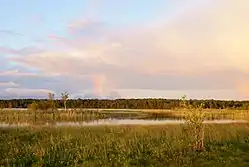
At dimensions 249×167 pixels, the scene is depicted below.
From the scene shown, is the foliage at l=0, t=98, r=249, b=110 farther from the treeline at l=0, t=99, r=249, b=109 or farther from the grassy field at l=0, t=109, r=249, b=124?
the grassy field at l=0, t=109, r=249, b=124

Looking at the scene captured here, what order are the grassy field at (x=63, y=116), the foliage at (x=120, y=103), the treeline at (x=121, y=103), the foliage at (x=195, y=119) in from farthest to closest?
the foliage at (x=120, y=103) → the treeline at (x=121, y=103) → the grassy field at (x=63, y=116) → the foliage at (x=195, y=119)

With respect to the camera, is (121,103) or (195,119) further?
(121,103)

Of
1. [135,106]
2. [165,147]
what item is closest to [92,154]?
[165,147]

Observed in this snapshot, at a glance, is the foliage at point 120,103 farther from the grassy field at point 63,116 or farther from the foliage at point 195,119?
the foliage at point 195,119

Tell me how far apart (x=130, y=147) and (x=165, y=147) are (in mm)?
1754

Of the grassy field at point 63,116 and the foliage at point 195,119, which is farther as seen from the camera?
the grassy field at point 63,116

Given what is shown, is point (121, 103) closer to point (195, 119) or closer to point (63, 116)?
point (63, 116)

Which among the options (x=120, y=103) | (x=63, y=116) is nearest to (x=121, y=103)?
(x=120, y=103)

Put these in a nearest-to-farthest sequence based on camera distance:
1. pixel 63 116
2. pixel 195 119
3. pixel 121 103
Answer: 1. pixel 195 119
2. pixel 63 116
3. pixel 121 103

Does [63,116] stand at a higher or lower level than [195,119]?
lower

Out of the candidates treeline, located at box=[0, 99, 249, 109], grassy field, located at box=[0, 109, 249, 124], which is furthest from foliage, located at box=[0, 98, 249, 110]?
grassy field, located at box=[0, 109, 249, 124]

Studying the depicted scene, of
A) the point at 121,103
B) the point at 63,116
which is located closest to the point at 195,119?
the point at 63,116

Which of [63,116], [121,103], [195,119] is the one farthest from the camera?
[121,103]

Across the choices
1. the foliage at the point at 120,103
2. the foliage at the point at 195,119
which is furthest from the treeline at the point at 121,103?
the foliage at the point at 195,119
